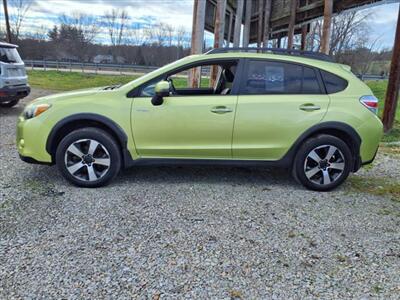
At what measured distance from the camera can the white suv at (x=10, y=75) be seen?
25.4ft

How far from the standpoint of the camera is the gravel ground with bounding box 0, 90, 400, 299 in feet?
7.56

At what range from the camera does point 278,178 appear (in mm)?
4543

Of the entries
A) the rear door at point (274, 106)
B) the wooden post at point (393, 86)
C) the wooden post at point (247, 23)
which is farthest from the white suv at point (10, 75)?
the wooden post at point (247, 23)

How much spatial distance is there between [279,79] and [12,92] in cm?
685

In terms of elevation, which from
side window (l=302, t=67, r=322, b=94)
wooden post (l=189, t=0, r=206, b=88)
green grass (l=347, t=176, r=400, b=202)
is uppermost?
wooden post (l=189, t=0, r=206, b=88)

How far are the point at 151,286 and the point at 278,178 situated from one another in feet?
8.92

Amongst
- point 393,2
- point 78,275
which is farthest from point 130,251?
point 393,2

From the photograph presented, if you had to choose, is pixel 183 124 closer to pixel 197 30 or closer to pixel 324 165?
pixel 324 165

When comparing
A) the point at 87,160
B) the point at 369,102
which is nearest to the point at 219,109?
the point at 87,160

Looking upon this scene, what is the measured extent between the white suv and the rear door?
638 centimetres

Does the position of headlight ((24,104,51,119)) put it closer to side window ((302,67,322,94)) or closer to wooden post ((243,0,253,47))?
side window ((302,67,322,94))

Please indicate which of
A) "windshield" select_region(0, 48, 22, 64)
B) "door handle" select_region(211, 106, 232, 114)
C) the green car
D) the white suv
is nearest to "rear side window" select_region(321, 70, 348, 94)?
the green car

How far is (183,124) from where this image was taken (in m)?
3.84

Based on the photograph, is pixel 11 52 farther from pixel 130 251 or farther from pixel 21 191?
pixel 130 251
